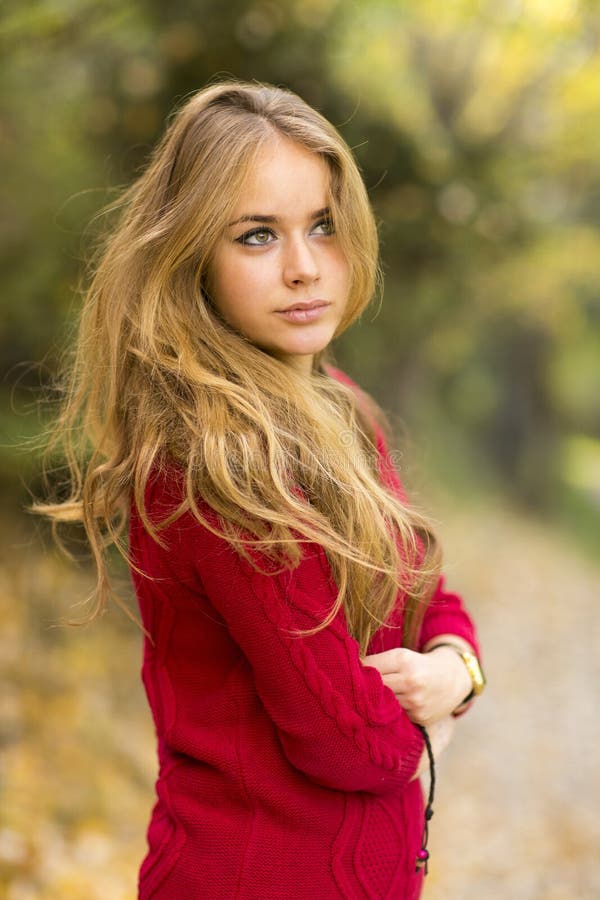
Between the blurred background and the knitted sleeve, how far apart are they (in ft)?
2.94

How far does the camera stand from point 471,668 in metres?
1.78

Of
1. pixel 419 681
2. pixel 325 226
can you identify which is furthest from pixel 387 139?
pixel 419 681

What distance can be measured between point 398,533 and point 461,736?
194 inches

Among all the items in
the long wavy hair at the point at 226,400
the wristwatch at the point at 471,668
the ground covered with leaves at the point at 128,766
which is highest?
the long wavy hair at the point at 226,400

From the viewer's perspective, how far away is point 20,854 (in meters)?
3.21

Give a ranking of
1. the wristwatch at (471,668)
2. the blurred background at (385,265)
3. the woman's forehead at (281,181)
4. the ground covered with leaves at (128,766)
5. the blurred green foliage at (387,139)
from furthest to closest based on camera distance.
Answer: the blurred green foliage at (387,139) < the blurred background at (385,265) < the ground covered with leaves at (128,766) < the wristwatch at (471,668) < the woman's forehead at (281,181)

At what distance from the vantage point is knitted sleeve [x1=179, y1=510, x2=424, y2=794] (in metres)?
1.42

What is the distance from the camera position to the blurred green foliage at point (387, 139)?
484 cm

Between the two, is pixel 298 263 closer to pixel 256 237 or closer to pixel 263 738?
pixel 256 237

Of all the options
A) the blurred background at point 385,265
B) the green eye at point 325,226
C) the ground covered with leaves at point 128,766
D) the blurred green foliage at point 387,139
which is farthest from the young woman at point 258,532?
the ground covered with leaves at point 128,766

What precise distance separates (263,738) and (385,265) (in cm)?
387

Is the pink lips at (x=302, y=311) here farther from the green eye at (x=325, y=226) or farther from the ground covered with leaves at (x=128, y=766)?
the ground covered with leaves at (x=128, y=766)

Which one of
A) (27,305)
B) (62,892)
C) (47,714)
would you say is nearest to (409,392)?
(27,305)

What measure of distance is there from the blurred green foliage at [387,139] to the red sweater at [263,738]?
0.95 metres
